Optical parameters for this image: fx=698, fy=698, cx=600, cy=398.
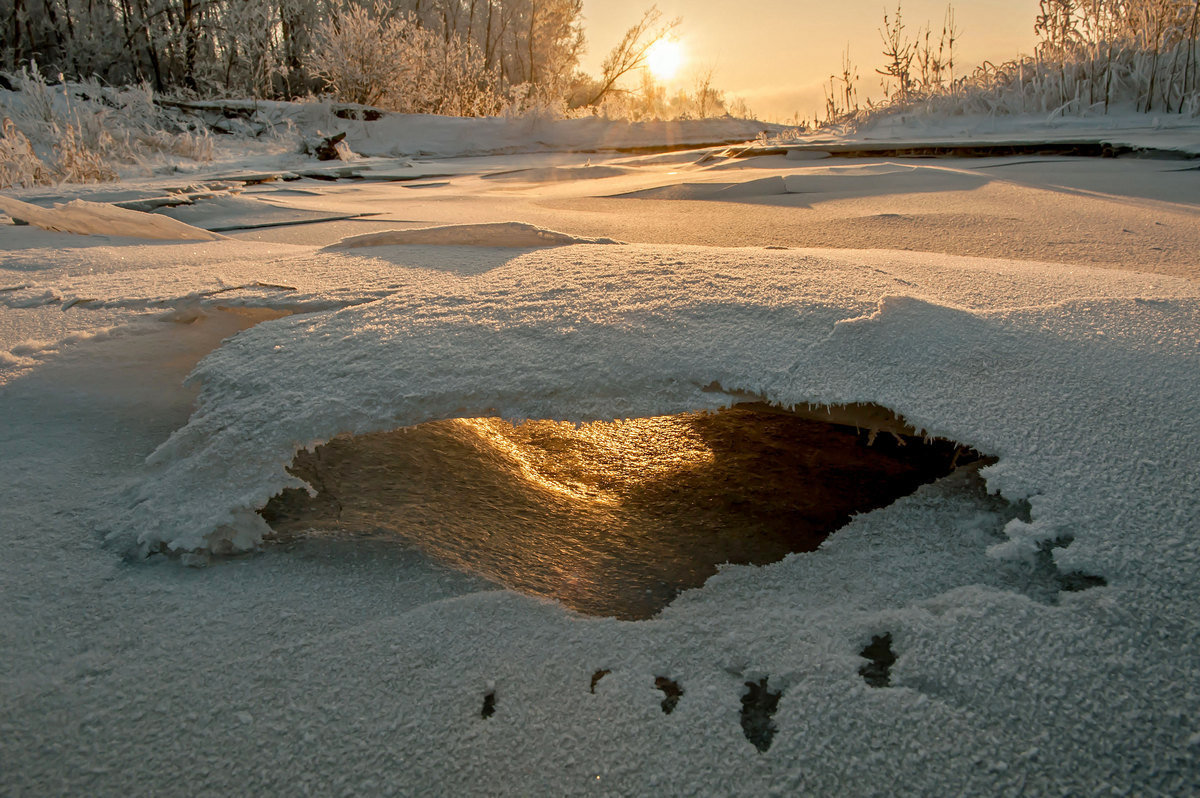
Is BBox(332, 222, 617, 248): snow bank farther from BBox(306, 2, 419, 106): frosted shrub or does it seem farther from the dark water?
BBox(306, 2, 419, 106): frosted shrub

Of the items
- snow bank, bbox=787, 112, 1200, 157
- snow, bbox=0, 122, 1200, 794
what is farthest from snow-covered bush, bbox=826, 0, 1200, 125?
snow, bbox=0, 122, 1200, 794

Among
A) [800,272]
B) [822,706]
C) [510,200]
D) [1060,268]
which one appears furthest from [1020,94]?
[822,706]

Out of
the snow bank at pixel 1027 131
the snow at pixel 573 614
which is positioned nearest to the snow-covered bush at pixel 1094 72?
the snow bank at pixel 1027 131

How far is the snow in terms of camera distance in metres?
0.55

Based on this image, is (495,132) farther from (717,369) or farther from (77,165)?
(717,369)

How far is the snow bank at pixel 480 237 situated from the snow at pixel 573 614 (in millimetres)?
179

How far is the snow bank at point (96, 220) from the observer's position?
2250 millimetres

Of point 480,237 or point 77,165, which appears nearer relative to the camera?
point 480,237

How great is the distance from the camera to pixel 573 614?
0.74 meters

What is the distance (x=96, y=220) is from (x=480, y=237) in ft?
4.77

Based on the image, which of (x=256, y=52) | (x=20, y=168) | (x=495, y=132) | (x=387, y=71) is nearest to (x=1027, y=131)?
(x=495, y=132)

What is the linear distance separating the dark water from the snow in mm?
87

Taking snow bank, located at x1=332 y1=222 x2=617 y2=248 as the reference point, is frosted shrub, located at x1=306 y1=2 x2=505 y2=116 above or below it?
above

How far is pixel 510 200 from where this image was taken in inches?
139
